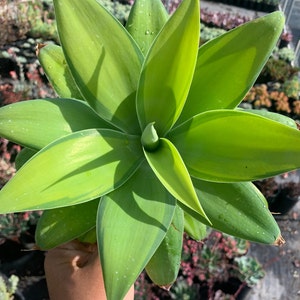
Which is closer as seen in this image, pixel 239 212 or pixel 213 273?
pixel 239 212

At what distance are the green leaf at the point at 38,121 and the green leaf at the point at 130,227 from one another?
5.4 inches

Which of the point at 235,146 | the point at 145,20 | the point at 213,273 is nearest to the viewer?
the point at 235,146

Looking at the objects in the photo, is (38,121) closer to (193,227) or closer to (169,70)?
(169,70)

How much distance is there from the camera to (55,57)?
82 cm

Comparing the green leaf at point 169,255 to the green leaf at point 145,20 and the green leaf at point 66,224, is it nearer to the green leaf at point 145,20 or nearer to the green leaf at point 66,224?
the green leaf at point 66,224

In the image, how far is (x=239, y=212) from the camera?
729 mm

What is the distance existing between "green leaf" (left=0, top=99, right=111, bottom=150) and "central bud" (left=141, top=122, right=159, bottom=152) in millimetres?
117

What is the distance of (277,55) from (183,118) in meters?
4.59

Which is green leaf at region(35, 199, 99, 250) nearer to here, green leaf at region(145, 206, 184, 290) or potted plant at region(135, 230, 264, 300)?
green leaf at region(145, 206, 184, 290)

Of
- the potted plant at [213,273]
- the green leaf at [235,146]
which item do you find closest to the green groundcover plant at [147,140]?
the green leaf at [235,146]

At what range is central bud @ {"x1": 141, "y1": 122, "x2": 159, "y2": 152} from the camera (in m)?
0.73

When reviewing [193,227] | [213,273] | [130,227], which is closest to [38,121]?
[130,227]

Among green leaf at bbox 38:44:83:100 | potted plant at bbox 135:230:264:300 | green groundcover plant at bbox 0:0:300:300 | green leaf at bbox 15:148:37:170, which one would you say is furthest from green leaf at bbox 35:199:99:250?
potted plant at bbox 135:230:264:300

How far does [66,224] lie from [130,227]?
5.5 inches
